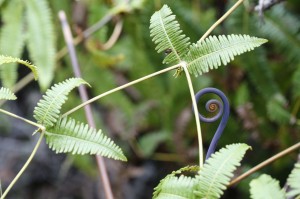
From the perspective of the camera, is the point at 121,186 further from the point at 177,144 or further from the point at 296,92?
the point at 296,92

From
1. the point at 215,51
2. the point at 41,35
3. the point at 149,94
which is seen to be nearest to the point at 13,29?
the point at 41,35

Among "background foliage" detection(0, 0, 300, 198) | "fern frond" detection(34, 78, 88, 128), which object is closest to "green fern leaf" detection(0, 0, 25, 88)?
"background foliage" detection(0, 0, 300, 198)

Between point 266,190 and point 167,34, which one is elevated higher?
point 167,34

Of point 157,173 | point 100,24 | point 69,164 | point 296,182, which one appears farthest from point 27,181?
point 296,182

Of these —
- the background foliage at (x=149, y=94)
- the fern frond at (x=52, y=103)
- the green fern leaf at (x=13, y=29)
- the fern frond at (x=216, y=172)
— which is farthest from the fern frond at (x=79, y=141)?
the green fern leaf at (x=13, y=29)

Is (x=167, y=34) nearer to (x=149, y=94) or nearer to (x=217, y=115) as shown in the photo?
(x=217, y=115)

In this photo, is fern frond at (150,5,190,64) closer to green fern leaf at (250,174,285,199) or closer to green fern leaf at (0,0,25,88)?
green fern leaf at (250,174,285,199)

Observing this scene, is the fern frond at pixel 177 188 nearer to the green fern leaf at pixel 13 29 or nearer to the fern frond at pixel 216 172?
the fern frond at pixel 216 172
